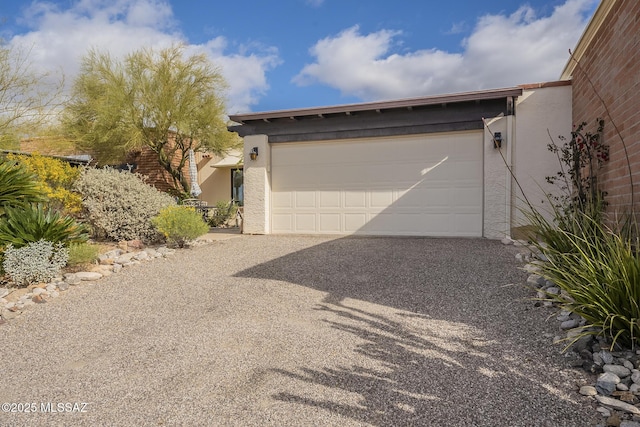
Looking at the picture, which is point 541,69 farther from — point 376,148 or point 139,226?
point 139,226

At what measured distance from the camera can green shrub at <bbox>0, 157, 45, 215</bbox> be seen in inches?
268

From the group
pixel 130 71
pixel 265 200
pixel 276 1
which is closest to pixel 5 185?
pixel 265 200

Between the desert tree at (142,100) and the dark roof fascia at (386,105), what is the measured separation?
5.70 metres

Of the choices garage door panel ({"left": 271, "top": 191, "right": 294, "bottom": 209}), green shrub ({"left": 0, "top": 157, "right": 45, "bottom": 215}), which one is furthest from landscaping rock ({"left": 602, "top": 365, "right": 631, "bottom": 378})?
green shrub ({"left": 0, "top": 157, "right": 45, "bottom": 215})

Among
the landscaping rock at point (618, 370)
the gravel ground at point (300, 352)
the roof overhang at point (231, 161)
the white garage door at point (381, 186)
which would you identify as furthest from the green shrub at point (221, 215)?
the landscaping rock at point (618, 370)

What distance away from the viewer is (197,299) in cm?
510

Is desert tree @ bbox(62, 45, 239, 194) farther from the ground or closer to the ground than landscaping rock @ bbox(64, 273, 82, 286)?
farther from the ground

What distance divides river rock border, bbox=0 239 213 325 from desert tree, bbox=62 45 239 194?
7.80 meters

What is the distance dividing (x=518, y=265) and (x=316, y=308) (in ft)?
10.8

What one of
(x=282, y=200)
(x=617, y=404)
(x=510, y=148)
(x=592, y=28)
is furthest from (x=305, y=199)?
(x=617, y=404)

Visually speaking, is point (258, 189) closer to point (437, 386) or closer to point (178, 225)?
point (178, 225)

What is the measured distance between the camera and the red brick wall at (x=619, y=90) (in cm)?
437

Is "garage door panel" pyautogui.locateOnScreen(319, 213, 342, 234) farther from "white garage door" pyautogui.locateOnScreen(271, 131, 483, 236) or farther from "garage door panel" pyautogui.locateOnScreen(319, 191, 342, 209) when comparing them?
"garage door panel" pyautogui.locateOnScreen(319, 191, 342, 209)

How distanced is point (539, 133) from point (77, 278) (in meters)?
9.18
